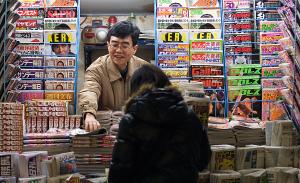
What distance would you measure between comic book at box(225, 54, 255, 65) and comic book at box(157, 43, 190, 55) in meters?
0.49

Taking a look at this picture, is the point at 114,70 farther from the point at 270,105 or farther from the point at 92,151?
the point at 270,105

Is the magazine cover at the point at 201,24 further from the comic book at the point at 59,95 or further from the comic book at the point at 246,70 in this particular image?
the comic book at the point at 59,95

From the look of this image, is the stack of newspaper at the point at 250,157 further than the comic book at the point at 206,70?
No

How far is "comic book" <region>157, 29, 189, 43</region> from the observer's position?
222 inches

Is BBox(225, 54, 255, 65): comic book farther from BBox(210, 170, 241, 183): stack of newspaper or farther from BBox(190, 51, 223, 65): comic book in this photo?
BBox(210, 170, 241, 183): stack of newspaper

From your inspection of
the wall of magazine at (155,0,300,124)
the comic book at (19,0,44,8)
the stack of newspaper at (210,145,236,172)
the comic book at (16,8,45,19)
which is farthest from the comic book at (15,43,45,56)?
the stack of newspaper at (210,145,236,172)

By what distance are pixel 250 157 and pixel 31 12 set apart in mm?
3440

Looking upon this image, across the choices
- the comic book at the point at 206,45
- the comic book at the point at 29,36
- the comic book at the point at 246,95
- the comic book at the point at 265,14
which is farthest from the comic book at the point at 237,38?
the comic book at the point at 29,36

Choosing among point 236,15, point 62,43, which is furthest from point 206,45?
point 62,43

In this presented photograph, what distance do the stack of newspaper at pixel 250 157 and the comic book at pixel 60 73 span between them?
277cm

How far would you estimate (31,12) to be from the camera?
18.6ft

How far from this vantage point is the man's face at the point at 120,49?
3.95 metres

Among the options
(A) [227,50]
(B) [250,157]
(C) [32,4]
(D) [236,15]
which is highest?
(C) [32,4]

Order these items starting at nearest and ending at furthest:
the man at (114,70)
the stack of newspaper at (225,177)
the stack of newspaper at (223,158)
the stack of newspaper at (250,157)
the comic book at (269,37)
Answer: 1. the stack of newspaper at (225,177)
2. the stack of newspaper at (223,158)
3. the stack of newspaper at (250,157)
4. the man at (114,70)
5. the comic book at (269,37)
